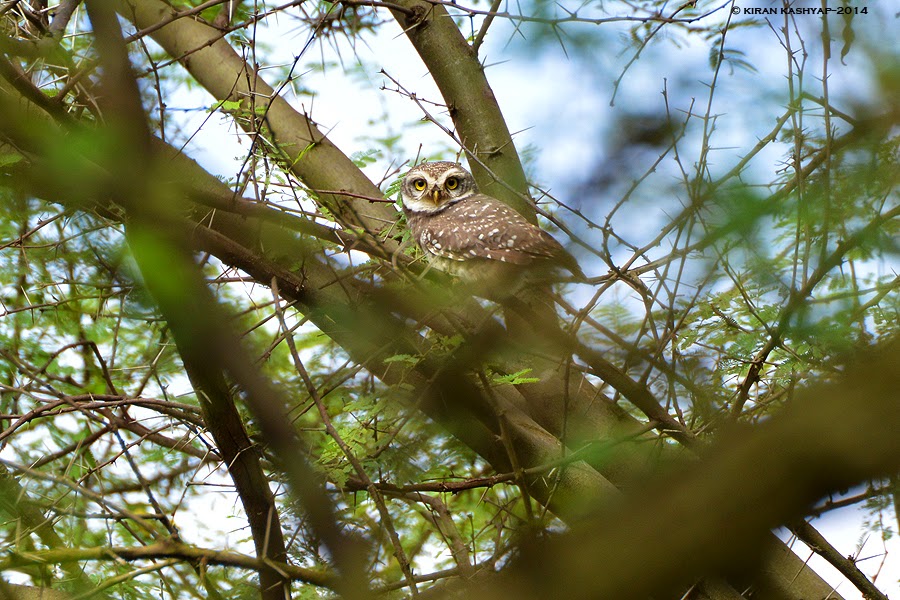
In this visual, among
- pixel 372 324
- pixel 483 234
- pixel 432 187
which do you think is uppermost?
pixel 432 187

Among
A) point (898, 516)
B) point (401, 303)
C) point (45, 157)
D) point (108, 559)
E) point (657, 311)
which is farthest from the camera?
point (898, 516)

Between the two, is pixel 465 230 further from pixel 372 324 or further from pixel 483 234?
pixel 372 324

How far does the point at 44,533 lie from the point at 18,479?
55 cm

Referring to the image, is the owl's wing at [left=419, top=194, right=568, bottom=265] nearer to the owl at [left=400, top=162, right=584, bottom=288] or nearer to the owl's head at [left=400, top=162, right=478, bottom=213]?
the owl at [left=400, top=162, right=584, bottom=288]

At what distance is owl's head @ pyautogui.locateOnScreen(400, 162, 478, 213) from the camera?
5324mm

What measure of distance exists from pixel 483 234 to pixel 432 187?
94 cm

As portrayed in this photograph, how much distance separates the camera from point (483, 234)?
461 cm

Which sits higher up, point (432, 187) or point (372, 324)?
point (432, 187)

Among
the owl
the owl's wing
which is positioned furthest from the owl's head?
the owl's wing

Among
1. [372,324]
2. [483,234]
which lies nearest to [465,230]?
[483,234]

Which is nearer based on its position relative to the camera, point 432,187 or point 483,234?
point 483,234

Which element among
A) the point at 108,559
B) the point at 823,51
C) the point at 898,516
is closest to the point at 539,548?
the point at 108,559

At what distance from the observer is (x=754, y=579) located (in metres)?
0.77

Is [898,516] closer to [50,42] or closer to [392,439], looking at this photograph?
[392,439]
